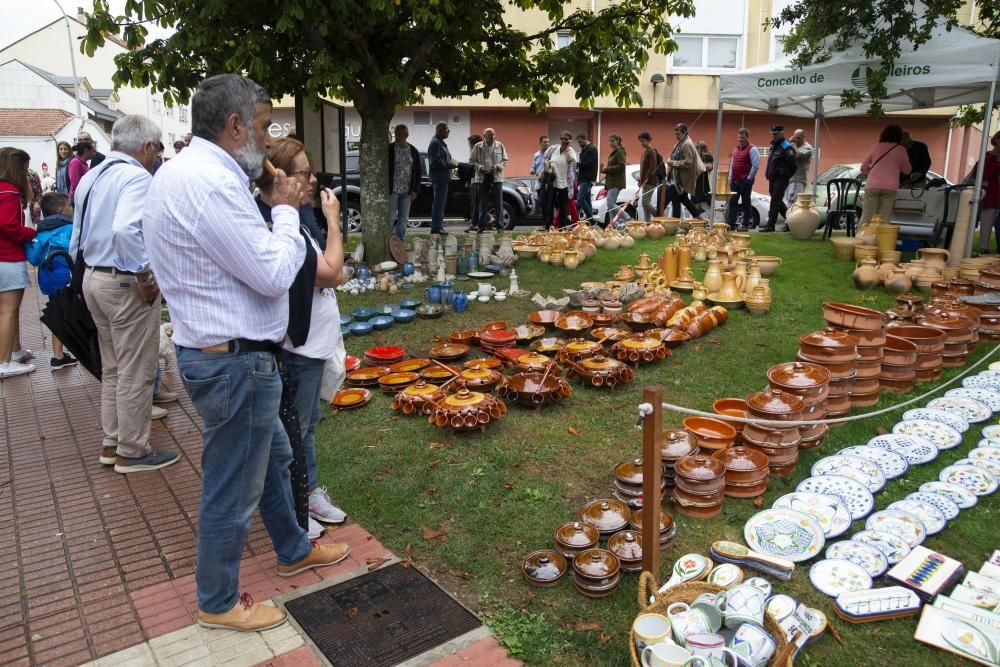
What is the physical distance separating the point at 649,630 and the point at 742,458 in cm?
156

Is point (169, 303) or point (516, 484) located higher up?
point (169, 303)

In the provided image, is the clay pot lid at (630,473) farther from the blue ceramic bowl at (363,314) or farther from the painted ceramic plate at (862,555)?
the blue ceramic bowl at (363,314)

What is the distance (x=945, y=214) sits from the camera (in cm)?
944

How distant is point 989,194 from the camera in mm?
9617

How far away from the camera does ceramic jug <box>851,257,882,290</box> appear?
7625 millimetres

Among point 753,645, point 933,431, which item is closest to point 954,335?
point 933,431

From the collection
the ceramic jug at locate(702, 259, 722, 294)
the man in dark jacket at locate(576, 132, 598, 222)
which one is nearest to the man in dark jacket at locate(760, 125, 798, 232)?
the man in dark jacket at locate(576, 132, 598, 222)

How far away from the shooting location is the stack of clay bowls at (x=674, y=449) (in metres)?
3.69

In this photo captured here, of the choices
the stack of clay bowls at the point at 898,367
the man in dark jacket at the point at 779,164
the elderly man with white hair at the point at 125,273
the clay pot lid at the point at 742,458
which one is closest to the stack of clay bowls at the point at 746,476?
the clay pot lid at the point at 742,458

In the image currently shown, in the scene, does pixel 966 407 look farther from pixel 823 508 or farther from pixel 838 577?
pixel 838 577

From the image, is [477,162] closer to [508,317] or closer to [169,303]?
[508,317]

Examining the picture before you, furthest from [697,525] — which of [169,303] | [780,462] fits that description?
[169,303]

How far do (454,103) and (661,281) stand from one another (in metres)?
18.8

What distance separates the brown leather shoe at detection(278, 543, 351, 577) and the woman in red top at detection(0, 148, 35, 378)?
13.2 ft
